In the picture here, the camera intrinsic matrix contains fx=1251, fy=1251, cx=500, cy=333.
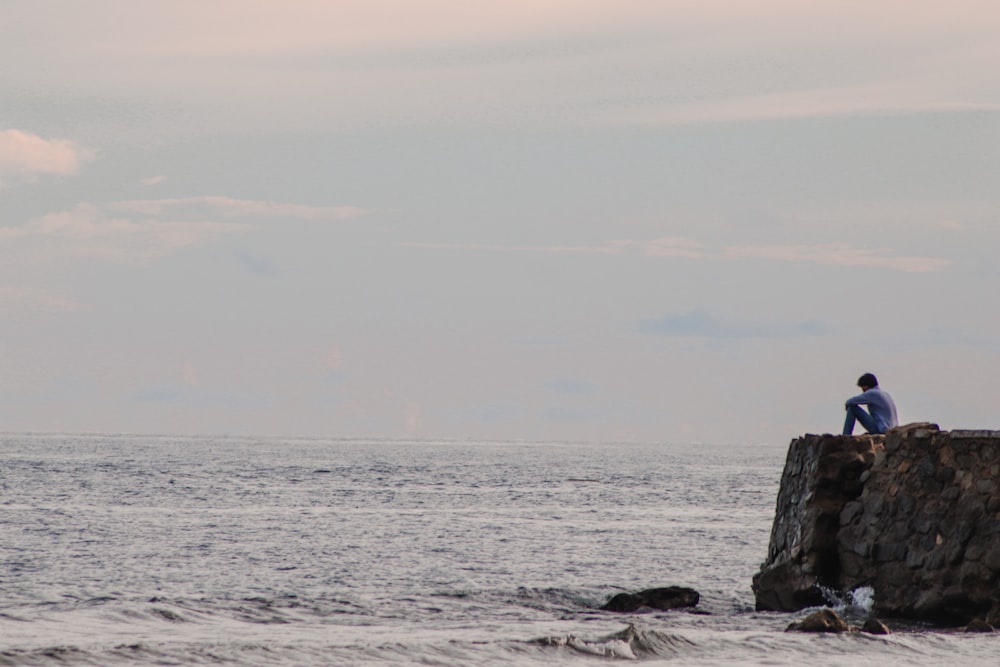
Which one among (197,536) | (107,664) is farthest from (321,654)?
(197,536)

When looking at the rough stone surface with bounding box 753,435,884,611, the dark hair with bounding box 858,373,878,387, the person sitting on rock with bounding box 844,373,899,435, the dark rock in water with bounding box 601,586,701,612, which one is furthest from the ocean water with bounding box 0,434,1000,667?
the dark hair with bounding box 858,373,878,387

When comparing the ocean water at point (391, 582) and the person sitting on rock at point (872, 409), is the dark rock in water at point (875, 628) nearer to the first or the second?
the ocean water at point (391, 582)

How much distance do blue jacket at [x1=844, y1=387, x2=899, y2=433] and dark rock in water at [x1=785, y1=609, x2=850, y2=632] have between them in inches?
155

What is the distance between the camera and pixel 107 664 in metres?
14.2

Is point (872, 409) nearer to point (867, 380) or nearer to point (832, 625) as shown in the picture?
point (867, 380)

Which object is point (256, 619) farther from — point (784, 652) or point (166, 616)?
point (784, 652)

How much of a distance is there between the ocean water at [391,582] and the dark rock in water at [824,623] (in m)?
0.28

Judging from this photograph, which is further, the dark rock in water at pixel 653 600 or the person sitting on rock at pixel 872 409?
the dark rock in water at pixel 653 600

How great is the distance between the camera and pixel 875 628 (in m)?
15.9

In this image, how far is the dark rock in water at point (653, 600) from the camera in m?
20.1

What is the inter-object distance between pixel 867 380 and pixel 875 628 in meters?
4.55

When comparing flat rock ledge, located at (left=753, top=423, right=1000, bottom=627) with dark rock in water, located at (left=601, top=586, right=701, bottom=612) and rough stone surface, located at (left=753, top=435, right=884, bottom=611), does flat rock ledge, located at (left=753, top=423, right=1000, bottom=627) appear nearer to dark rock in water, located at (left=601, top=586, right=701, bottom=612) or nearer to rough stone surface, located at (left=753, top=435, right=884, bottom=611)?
rough stone surface, located at (left=753, top=435, right=884, bottom=611)

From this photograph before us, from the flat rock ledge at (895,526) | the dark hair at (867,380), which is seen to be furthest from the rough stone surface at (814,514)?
the dark hair at (867,380)

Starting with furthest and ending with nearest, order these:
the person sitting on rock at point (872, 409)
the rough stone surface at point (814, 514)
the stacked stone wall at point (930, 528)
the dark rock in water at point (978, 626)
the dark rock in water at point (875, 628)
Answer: the person sitting on rock at point (872, 409) < the rough stone surface at point (814, 514) < the stacked stone wall at point (930, 528) < the dark rock in water at point (978, 626) < the dark rock in water at point (875, 628)
